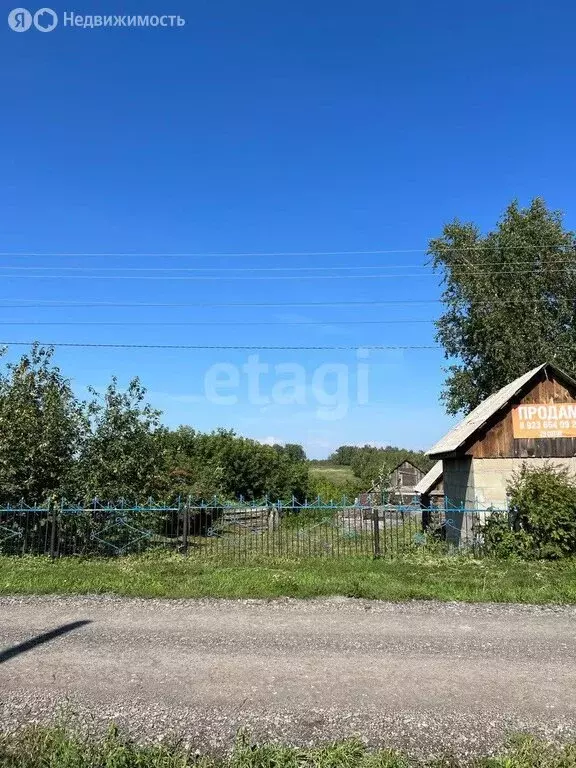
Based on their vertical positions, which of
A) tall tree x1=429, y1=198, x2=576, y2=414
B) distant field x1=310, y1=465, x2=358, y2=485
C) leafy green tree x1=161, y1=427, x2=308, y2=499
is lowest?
distant field x1=310, y1=465, x2=358, y2=485

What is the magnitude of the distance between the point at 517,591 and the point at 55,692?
6771 millimetres

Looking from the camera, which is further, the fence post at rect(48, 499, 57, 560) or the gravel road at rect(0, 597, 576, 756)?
the fence post at rect(48, 499, 57, 560)

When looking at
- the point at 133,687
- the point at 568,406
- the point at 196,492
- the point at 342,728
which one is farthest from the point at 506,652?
the point at 196,492

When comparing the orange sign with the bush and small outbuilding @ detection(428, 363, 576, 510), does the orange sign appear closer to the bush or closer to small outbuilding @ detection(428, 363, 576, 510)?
small outbuilding @ detection(428, 363, 576, 510)

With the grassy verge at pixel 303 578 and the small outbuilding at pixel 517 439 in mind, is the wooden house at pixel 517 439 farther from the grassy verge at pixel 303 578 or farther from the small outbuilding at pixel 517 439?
the grassy verge at pixel 303 578

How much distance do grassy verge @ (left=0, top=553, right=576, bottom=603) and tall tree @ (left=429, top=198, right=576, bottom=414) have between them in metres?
16.9

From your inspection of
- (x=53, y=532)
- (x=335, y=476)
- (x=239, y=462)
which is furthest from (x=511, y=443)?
(x=335, y=476)

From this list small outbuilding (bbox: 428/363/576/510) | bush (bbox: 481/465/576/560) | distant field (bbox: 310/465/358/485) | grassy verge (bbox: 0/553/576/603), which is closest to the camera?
grassy verge (bbox: 0/553/576/603)

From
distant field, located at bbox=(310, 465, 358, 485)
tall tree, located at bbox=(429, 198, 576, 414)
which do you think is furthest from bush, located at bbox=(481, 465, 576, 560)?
distant field, located at bbox=(310, 465, 358, 485)

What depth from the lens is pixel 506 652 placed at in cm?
602

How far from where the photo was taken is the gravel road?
4.25 m

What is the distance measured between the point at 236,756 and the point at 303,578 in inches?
234

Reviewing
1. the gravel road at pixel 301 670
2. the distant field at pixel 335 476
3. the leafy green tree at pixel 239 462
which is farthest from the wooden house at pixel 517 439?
the distant field at pixel 335 476

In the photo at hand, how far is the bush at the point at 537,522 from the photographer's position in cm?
1220
